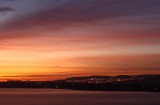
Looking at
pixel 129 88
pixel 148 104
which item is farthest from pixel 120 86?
pixel 148 104

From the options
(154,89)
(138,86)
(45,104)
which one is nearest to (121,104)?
(45,104)

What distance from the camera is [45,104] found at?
7694 centimetres

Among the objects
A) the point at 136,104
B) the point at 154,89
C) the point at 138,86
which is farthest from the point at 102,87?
the point at 136,104

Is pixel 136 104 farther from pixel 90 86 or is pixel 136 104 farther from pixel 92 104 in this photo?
pixel 90 86

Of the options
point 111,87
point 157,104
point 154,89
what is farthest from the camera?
point 111,87

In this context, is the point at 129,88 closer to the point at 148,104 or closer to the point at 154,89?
the point at 154,89

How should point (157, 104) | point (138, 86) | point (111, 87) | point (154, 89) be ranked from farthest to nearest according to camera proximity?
point (111, 87) → point (138, 86) → point (154, 89) → point (157, 104)

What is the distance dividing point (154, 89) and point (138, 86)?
12.0 meters

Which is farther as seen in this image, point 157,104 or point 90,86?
point 90,86

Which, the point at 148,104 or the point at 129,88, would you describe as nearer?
the point at 148,104

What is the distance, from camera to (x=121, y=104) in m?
75.4

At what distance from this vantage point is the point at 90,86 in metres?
174

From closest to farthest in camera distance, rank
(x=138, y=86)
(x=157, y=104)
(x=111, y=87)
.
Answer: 1. (x=157, y=104)
2. (x=138, y=86)
3. (x=111, y=87)

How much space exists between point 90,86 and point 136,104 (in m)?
98.9
